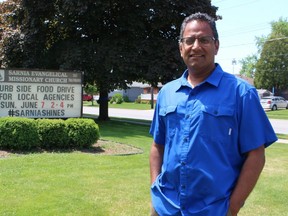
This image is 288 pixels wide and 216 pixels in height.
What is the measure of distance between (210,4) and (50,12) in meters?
8.12

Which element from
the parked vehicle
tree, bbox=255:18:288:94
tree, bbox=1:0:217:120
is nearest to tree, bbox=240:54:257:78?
tree, bbox=255:18:288:94

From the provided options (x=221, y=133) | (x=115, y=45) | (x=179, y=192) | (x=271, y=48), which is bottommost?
(x=179, y=192)

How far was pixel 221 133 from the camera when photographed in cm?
237

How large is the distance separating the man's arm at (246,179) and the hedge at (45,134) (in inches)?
329

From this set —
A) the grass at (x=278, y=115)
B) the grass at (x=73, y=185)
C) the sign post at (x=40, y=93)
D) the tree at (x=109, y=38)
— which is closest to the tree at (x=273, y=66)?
the grass at (x=278, y=115)

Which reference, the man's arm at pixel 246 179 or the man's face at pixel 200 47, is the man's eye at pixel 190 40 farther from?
the man's arm at pixel 246 179

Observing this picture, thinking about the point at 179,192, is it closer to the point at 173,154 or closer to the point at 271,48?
the point at 173,154

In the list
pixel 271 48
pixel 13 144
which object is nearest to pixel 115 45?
pixel 13 144

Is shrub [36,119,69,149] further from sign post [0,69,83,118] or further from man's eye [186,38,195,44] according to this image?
man's eye [186,38,195,44]

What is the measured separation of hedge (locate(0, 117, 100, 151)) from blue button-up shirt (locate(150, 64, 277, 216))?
26.7 ft

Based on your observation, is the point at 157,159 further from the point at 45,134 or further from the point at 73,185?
the point at 45,134

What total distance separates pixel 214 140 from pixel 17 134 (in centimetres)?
837

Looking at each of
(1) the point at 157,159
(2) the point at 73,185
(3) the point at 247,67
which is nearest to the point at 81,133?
(2) the point at 73,185

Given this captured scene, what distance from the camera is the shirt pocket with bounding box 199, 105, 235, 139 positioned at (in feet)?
7.72
